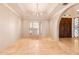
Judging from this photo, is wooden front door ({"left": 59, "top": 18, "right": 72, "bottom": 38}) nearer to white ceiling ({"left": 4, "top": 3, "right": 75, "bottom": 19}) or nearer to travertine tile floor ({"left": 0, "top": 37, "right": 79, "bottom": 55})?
travertine tile floor ({"left": 0, "top": 37, "right": 79, "bottom": 55})

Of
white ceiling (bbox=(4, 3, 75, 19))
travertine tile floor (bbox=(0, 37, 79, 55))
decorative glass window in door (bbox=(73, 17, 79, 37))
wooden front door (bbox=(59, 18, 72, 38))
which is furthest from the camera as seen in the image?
wooden front door (bbox=(59, 18, 72, 38))

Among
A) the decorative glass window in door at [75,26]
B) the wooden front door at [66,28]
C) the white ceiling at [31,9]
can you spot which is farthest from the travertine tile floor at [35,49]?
the wooden front door at [66,28]

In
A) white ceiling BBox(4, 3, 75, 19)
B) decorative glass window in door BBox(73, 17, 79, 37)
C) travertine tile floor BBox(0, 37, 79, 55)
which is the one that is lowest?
travertine tile floor BBox(0, 37, 79, 55)

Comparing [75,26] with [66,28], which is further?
[66,28]

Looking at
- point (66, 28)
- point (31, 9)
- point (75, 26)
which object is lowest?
point (66, 28)

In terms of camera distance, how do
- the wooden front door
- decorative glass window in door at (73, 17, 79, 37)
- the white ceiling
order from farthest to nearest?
the wooden front door < decorative glass window in door at (73, 17, 79, 37) < the white ceiling

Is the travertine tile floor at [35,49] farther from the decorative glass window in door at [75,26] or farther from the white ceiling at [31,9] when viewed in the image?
the decorative glass window in door at [75,26]

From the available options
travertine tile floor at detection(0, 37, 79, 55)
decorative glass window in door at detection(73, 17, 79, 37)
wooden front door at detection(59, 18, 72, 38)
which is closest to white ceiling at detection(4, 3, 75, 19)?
travertine tile floor at detection(0, 37, 79, 55)

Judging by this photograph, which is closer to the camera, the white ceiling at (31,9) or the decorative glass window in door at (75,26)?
the white ceiling at (31,9)

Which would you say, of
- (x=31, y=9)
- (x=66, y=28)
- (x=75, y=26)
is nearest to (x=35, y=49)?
(x=31, y=9)

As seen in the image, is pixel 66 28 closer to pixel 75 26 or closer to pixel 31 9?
pixel 75 26

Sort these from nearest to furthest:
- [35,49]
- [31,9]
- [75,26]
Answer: [35,49] < [31,9] < [75,26]

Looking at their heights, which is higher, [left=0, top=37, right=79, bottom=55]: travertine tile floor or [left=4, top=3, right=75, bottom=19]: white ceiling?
[left=4, top=3, right=75, bottom=19]: white ceiling
